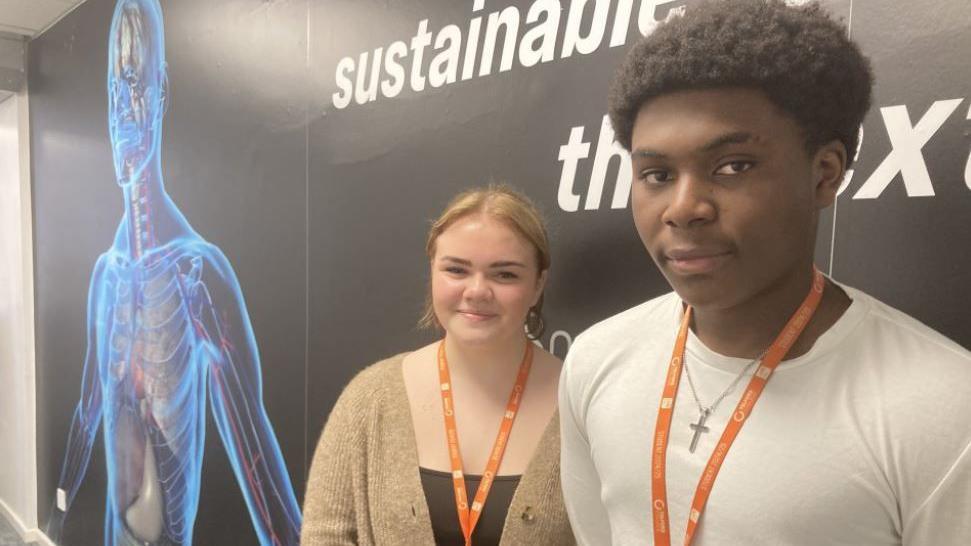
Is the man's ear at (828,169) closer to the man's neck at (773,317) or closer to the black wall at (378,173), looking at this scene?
the man's neck at (773,317)

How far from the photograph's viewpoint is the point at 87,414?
3.68 metres

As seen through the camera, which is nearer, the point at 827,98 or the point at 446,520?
the point at 827,98

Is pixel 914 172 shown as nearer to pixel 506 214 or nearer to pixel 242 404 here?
pixel 506 214

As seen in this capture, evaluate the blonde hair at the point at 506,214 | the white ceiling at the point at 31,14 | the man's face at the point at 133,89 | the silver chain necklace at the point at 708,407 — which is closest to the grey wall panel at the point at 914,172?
the silver chain necklace at the point at 708,407

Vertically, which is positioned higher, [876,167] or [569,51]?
[569,51]

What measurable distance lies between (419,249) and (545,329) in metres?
0.48

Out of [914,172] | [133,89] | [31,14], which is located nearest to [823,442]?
[914,172]

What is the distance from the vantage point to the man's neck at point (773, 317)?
796 mm

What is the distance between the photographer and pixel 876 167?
3.49 feet

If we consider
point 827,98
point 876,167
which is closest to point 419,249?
point 876,167

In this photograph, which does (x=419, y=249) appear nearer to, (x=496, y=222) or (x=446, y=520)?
(x=496, y=222)

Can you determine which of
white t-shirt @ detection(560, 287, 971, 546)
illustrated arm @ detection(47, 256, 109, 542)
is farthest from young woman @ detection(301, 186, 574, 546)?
illustrated arm @ detection(47, 256, 109, 542)

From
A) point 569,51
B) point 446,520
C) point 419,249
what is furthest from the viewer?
point 419,249

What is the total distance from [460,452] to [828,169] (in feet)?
2.95
